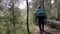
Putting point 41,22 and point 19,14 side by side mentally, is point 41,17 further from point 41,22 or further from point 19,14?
point 19,14

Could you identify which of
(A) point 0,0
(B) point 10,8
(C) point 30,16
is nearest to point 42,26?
(C) point 30,16

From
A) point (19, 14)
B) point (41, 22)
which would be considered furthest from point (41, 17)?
point (19, 14)

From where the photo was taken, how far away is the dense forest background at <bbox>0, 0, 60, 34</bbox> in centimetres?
142

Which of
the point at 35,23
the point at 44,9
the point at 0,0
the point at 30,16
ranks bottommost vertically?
the point at 35,23

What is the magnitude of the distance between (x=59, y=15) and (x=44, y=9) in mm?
247

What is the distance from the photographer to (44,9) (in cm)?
142

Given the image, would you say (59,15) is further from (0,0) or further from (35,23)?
(0,0)

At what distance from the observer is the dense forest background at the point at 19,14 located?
1.42 meters

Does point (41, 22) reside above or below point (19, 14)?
below

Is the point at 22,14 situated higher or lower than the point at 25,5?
lower

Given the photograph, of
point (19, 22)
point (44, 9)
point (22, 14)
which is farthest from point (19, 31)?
point (44, 9)

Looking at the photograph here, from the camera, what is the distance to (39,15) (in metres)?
1.40

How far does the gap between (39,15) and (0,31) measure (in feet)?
2.14

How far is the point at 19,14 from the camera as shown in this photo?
1422 millimetres
